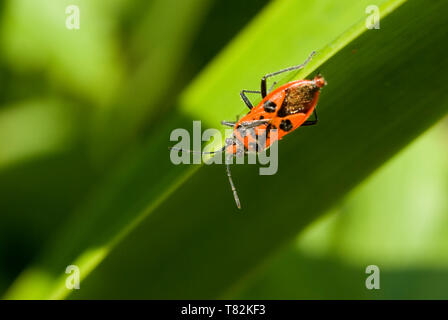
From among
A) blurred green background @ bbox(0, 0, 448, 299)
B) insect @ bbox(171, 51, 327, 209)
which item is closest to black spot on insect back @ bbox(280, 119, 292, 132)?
insect @ bbox(171, 51, 327, 209)

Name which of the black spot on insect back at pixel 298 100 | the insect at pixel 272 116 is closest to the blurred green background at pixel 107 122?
the insect at pixel 272 116

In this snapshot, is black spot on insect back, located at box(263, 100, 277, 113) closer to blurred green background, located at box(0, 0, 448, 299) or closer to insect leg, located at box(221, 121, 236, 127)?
insect leg, located at box(221, 121, 236, 127)

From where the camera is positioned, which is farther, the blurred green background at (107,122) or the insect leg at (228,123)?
the blurred green background at (107,122)

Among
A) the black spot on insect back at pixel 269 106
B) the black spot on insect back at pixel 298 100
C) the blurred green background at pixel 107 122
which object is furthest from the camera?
the blurred green background at pixel 107 122

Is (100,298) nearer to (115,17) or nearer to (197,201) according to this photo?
(197,201)

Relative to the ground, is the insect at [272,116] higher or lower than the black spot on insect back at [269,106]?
lower

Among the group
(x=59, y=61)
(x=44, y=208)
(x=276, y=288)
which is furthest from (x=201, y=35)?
(x=276, y=288)

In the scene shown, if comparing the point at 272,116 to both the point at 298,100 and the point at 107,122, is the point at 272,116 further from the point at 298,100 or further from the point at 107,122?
the point at 107,122

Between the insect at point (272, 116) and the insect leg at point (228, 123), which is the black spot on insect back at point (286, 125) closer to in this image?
the insect at point (272, 116)
